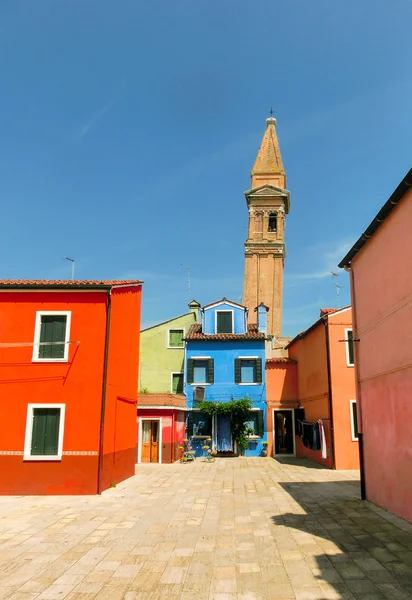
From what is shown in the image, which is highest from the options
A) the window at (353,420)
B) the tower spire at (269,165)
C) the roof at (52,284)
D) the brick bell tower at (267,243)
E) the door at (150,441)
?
the tower spire at (269,165)

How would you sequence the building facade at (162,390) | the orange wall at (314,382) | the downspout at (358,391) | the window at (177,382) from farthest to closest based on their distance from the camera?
1. the window at (177,382)
2. the building facade at (162,390)
3. the orange wall at (314,382)
4. the downspout at (358,391)

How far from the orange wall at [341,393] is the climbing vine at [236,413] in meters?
5.92

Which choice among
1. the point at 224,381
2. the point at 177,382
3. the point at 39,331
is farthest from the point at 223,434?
the point at 39,331

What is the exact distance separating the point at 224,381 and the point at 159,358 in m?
5.27

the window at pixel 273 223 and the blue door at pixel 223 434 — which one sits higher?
the window at pixel 273 223

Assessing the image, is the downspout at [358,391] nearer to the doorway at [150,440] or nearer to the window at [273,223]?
the doorway at [150,440]

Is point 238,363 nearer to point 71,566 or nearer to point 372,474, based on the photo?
point 372,474

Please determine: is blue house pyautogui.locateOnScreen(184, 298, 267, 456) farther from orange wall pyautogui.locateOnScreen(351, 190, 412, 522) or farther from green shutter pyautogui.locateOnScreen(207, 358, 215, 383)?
orange wall pyautogui.locateOnScreen(351, 190, 412, 522)

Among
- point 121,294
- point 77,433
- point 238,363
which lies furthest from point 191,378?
point 77,433

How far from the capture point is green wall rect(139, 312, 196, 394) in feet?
90.8

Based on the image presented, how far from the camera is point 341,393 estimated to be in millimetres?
18812

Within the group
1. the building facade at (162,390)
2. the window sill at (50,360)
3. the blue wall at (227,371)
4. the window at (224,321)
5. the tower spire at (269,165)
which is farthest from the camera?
the tower spire at (269,165)

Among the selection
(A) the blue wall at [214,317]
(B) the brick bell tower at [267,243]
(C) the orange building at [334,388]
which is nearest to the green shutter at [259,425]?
(C) the orange building at [334,388]

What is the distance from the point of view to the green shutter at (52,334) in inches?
527
